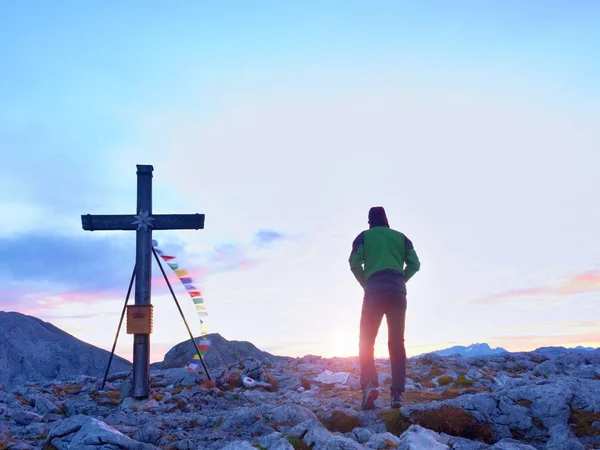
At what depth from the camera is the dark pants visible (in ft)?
29.7

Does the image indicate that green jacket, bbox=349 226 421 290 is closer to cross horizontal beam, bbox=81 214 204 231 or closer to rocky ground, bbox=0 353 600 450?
rocky ground, bbox=0 353 600 450

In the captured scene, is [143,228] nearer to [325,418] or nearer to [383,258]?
[383,258]

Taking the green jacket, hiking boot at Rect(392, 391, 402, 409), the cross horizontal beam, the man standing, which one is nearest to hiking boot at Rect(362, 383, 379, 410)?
the man standing

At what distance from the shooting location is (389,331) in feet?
30.4

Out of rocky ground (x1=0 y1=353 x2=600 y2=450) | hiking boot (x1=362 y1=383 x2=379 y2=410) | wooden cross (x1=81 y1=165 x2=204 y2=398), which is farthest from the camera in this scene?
wooden cross (x1=81 y1=165 x2=204 y2=398)

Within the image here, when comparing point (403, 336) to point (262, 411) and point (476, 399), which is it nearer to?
point (476, 399)

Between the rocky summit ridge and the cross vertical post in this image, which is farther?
the cross vertical post

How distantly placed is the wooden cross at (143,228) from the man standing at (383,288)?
5.99 metres

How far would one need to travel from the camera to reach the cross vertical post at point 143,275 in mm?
13398

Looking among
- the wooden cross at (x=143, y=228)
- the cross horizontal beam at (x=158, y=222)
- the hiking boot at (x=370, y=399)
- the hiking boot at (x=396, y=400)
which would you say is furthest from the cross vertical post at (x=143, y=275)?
the hiking boot at (x=396, y=400)

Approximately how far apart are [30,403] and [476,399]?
8.73m

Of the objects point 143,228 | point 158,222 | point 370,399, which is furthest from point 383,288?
point 143,228

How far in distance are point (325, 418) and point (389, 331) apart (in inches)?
71.6

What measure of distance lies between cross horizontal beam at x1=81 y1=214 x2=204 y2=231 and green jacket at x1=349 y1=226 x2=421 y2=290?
229 inches
